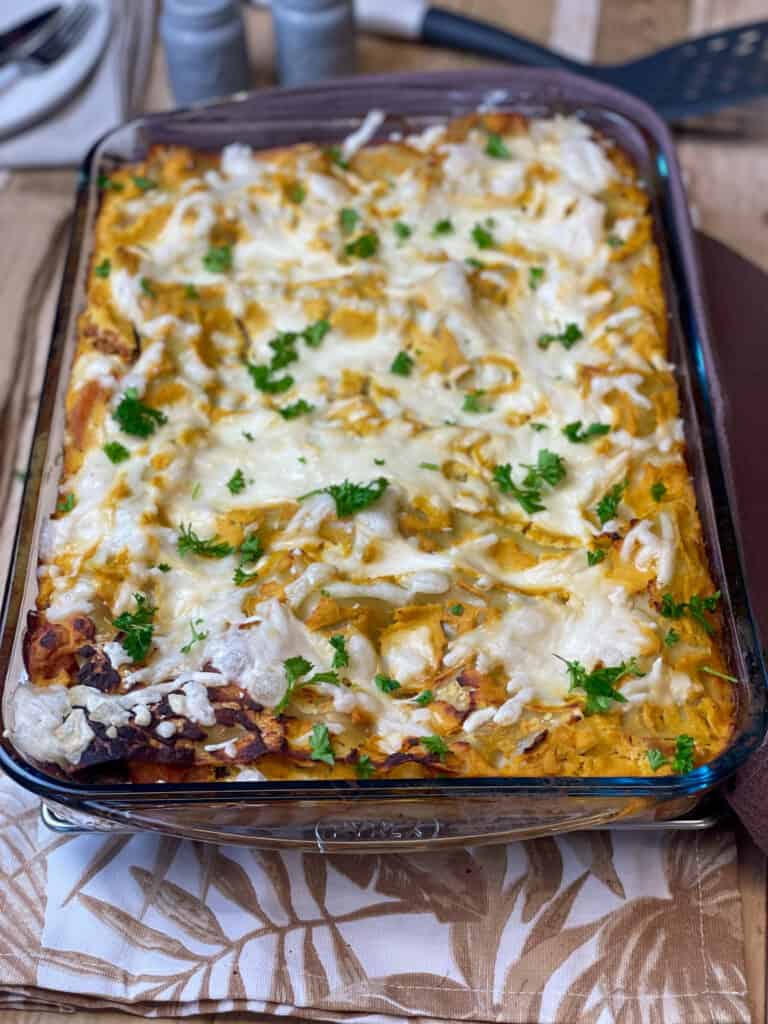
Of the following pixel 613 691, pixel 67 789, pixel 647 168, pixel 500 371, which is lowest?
pixel 67 789

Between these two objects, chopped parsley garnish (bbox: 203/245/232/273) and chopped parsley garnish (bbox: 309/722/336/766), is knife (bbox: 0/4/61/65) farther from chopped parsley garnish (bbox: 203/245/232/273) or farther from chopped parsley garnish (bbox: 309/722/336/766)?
chopped parsley garnish (bbox: 309/722/336/766)

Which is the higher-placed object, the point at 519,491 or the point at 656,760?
the point at 519,491

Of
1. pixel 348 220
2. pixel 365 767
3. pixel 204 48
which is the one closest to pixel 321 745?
pixel 365 767

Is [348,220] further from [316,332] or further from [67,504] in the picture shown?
[67,504]

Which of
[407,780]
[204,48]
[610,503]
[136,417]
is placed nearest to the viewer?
[407,780]

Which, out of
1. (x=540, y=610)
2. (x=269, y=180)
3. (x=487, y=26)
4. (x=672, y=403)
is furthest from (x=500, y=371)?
(x=487, y=26)

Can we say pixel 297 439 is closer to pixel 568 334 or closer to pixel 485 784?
pixel 568 334
